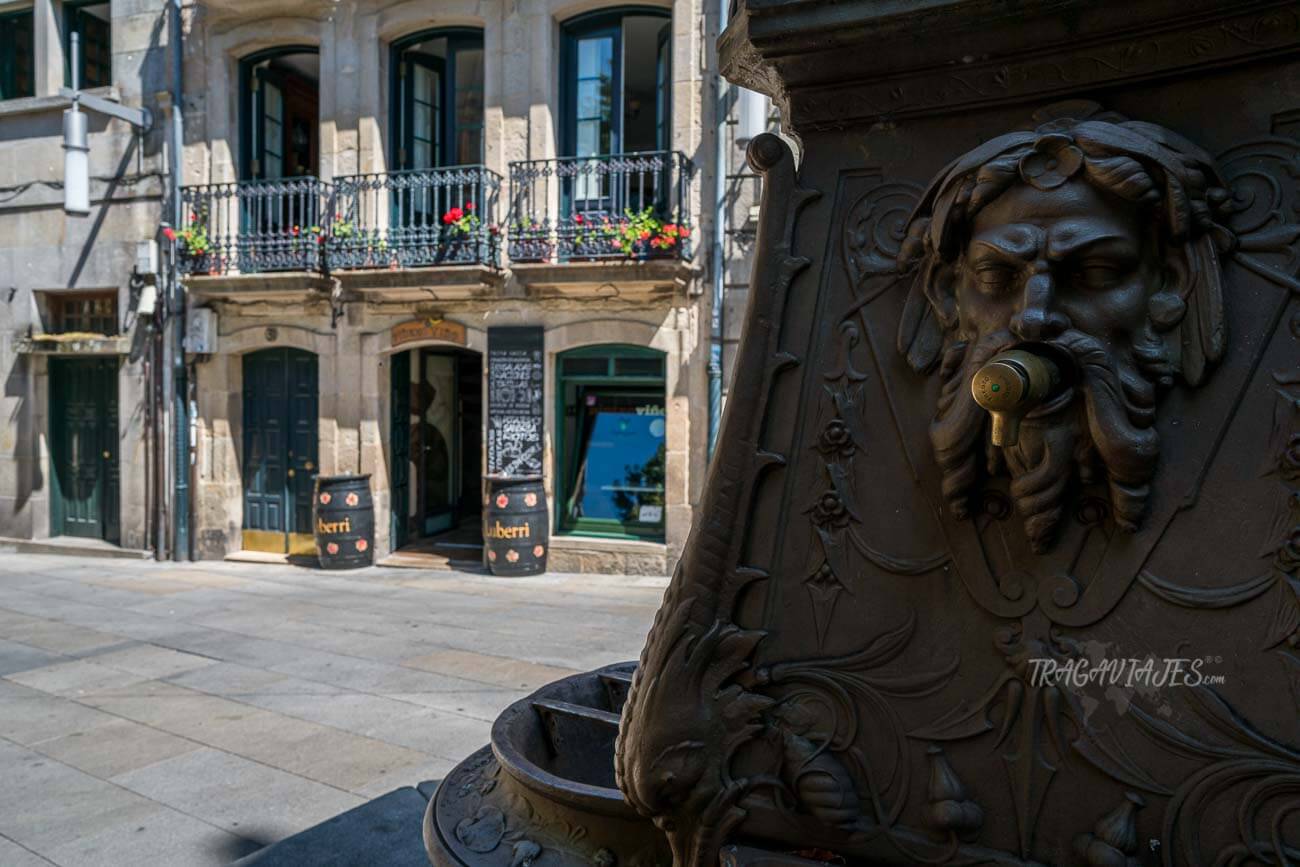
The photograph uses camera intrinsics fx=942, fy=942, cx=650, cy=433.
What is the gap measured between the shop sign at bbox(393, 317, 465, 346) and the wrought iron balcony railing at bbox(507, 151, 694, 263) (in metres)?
1.34

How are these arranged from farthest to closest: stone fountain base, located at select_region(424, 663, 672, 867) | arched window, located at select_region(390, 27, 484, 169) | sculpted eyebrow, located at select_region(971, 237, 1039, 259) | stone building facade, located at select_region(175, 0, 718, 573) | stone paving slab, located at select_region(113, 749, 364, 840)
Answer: arched window, located at select_region(390, 27, 484, 169) < stone building facade, located at select_region(175, 0, 718, 573) < stone paving slab, located at select_region(113, 749, 364, 840) < stone fountain base, located at select_region(424, 663, 672, 867) < sculpted eyebrow, located at select_region(971, 237, 1039, 259)

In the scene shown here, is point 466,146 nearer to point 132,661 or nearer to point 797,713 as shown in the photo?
point 132,661

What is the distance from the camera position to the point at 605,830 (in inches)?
74.3

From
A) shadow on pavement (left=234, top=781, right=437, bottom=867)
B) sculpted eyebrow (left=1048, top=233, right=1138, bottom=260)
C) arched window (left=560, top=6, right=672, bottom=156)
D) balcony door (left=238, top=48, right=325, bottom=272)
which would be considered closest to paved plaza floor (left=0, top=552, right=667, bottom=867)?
shadow on pavement (left=234, top=781, right=437, bottom=867)

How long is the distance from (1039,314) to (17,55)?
54.9 ft

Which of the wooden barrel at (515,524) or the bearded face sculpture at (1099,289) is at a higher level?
the bearded face sculpture at (1099,289)

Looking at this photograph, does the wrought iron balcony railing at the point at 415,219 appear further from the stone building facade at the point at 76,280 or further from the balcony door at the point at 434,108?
the stone building facade at the point at 76,280

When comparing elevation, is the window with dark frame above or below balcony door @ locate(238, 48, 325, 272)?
below

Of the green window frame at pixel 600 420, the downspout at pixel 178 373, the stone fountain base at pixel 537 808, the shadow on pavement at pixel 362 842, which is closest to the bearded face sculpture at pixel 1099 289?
the stone fountain base at pixel 537 808

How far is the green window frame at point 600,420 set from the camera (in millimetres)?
11266

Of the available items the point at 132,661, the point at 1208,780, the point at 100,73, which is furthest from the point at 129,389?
the point at 1208,780

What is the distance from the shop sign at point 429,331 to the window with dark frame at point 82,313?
441 cm

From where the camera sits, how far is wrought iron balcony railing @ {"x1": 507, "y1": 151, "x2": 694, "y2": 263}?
34.2ft

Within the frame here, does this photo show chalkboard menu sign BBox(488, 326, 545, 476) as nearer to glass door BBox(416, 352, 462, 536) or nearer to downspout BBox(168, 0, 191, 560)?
glass door BBox(416, 352, 462, 536)
